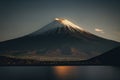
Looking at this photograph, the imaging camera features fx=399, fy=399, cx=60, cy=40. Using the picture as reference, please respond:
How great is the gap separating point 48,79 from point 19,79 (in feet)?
21.5

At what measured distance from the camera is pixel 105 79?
3211 inches

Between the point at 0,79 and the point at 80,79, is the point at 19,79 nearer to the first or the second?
the point at 0,79

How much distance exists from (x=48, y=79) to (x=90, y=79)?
8815 mm

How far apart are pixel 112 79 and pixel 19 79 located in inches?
748

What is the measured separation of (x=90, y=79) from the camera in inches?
3295

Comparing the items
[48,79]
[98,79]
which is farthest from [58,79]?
[98,79]

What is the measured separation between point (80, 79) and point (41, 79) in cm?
804

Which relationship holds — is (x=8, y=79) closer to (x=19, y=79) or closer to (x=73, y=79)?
(x=19, y=79)

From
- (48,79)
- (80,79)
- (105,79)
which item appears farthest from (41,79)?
(105,79)

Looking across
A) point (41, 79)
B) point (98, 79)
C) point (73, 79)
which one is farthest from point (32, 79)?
point (98, 79)

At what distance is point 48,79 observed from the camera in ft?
275

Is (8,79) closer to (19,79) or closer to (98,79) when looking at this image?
(19,79)

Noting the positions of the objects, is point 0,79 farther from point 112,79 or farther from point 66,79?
point 112,79

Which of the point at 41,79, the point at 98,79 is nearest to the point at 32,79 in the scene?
the point at 41,79
